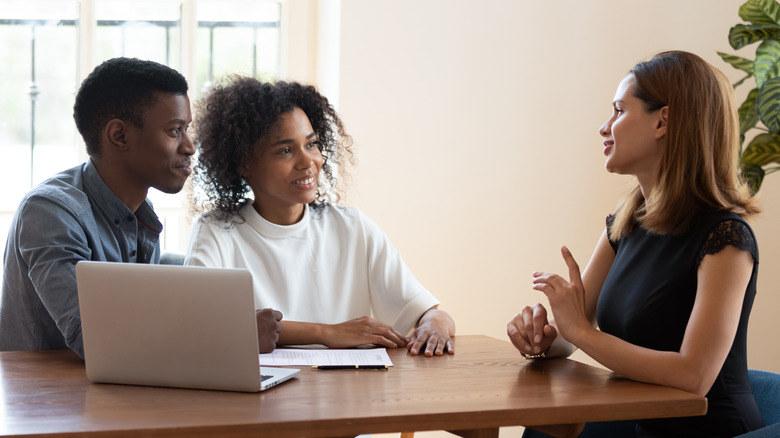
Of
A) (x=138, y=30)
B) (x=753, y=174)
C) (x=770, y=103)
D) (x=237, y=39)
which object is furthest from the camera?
(x=237, y=39)

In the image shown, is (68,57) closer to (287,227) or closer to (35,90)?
(35,90)

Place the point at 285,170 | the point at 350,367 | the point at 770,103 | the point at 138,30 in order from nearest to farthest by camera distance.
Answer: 1. the point at 350,367
2. the point at 285,170
3. the point at 770,103
4. the point at 138,30

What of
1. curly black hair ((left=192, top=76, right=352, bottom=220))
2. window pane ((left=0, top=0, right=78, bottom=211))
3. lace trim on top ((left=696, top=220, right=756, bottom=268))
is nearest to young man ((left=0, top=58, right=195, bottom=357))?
curly black hair ((left=192, top=76, right=352, bottom=220))

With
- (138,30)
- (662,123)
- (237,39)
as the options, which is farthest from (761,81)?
(138,30)

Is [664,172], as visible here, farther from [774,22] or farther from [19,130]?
[19,130]

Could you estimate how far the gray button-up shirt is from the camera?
169 cm

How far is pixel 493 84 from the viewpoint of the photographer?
339cm

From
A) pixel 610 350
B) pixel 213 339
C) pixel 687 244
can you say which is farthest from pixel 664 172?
pixel 213 339

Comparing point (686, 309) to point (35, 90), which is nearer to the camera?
point (686, 309)

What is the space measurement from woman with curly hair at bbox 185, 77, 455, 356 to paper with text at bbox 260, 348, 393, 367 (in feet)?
0.88

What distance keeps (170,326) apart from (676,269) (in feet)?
3.40

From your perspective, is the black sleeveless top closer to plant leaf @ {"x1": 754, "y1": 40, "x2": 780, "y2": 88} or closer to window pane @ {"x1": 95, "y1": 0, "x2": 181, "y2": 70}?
plant leaf @ {"x1": 754, "y1": 40, "x2": 780, "y2": 88}

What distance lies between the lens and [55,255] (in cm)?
174

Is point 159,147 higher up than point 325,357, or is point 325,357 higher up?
point 159,147
